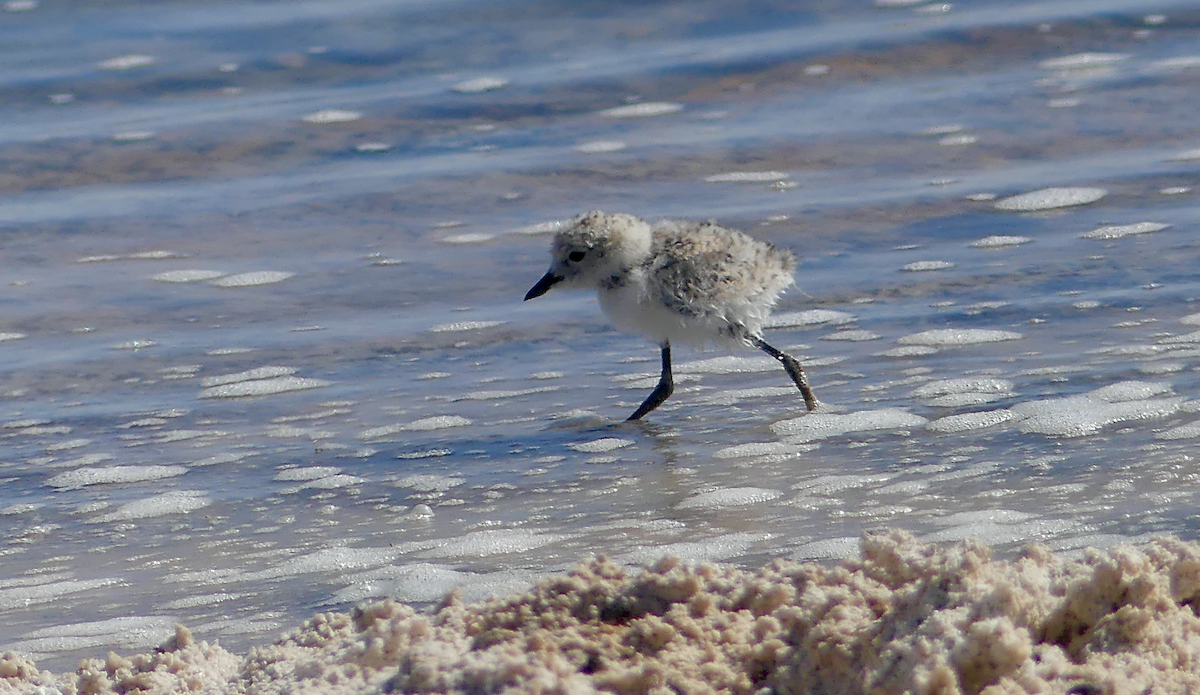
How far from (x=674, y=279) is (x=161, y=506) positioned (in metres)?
2.05

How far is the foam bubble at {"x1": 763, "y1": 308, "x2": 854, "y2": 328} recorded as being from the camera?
6598mm

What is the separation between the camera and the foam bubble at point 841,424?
508 centimetres

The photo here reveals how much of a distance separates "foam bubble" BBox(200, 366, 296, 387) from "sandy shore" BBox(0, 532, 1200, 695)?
3.10 m

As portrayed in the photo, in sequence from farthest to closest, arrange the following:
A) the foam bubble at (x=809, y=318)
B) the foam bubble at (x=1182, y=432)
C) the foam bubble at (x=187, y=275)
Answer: the foam bubble at (x=187, y=275) < the foam bubble at (x=809, y=318) < the foam bubble at (x=1182, y=432)

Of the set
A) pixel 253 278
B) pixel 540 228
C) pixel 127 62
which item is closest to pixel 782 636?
pixel 253 278

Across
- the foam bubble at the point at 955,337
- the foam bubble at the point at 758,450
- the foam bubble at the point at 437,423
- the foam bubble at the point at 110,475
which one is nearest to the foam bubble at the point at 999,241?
the foam bubble at the point at 955,337

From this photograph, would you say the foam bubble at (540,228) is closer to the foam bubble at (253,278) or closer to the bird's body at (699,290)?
the foam bubble at (253,278)

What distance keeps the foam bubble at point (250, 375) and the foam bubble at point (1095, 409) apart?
298cm

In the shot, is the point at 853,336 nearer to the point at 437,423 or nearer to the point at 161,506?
the point at 437,423

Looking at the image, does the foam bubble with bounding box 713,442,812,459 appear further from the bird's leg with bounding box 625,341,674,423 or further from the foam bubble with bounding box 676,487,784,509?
the bird's leg with bounding box 625,341,674,423

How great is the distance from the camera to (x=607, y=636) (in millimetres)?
2889

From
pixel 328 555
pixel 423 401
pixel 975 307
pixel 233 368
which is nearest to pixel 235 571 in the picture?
pixel 328 555

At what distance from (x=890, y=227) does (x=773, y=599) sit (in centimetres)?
536

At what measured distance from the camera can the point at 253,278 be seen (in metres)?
7.97
